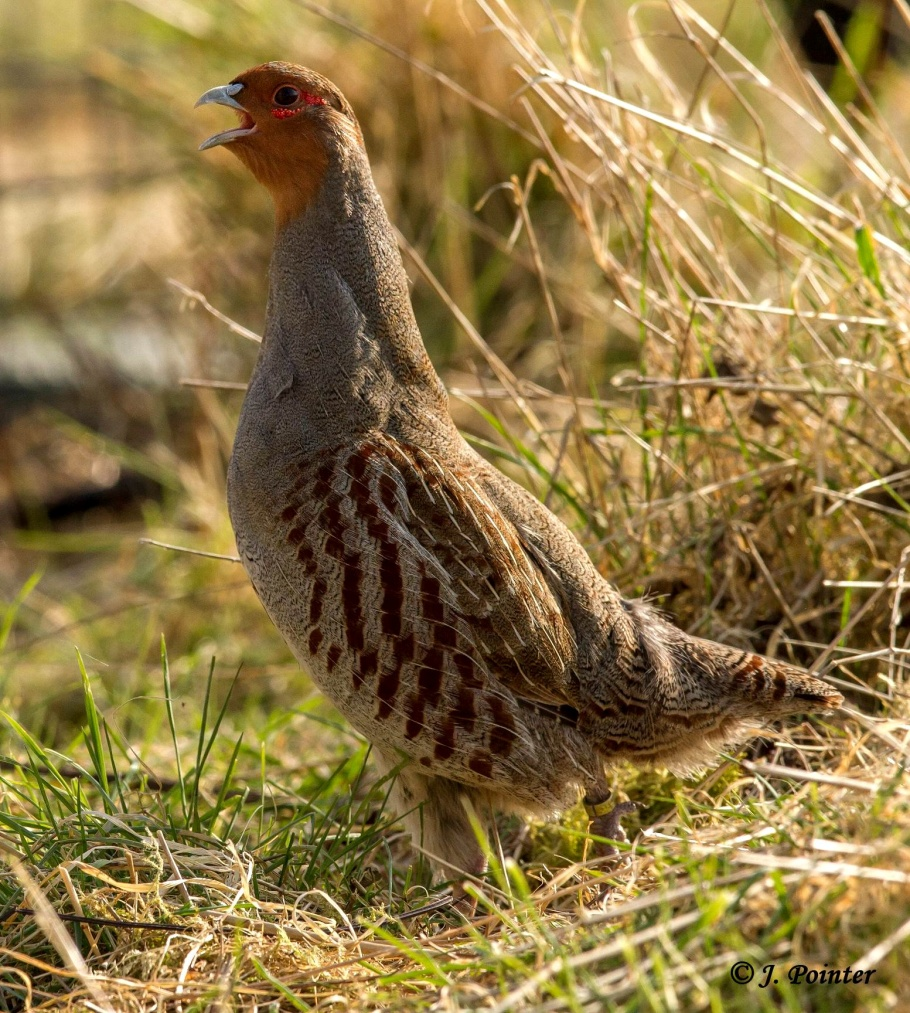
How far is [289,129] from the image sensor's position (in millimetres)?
3094

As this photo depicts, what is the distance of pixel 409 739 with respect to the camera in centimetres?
293

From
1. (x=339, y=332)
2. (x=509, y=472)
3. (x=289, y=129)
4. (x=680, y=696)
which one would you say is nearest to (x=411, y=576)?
(x=339, y=332)

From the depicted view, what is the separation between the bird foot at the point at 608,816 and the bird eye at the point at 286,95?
6.38 feet

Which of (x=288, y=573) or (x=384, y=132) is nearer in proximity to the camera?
(x=288, y=573)

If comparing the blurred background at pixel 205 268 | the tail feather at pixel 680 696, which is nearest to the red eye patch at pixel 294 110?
the tail feather at pixel 680 696

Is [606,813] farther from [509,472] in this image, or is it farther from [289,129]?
[509,472]

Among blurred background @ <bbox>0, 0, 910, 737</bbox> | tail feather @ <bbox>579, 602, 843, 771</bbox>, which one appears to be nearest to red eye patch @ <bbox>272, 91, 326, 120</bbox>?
tail feather @ <bbox>579, 602, 843, 771</bbox>

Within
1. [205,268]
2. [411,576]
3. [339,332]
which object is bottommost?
[411,576]

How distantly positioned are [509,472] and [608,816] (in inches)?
90.1

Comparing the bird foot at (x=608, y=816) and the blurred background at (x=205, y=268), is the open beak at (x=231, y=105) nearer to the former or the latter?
the bird foot at (x=608, y=816)

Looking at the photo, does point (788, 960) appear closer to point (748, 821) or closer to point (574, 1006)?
point (574, 1006)

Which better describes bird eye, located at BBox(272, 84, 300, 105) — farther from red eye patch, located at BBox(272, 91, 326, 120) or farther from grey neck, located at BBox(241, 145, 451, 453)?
grey neck, located at BBox(241, 145, 451, 453)

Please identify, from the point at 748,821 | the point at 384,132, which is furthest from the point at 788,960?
the point at 384,132

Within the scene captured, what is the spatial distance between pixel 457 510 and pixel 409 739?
571 millimetres
